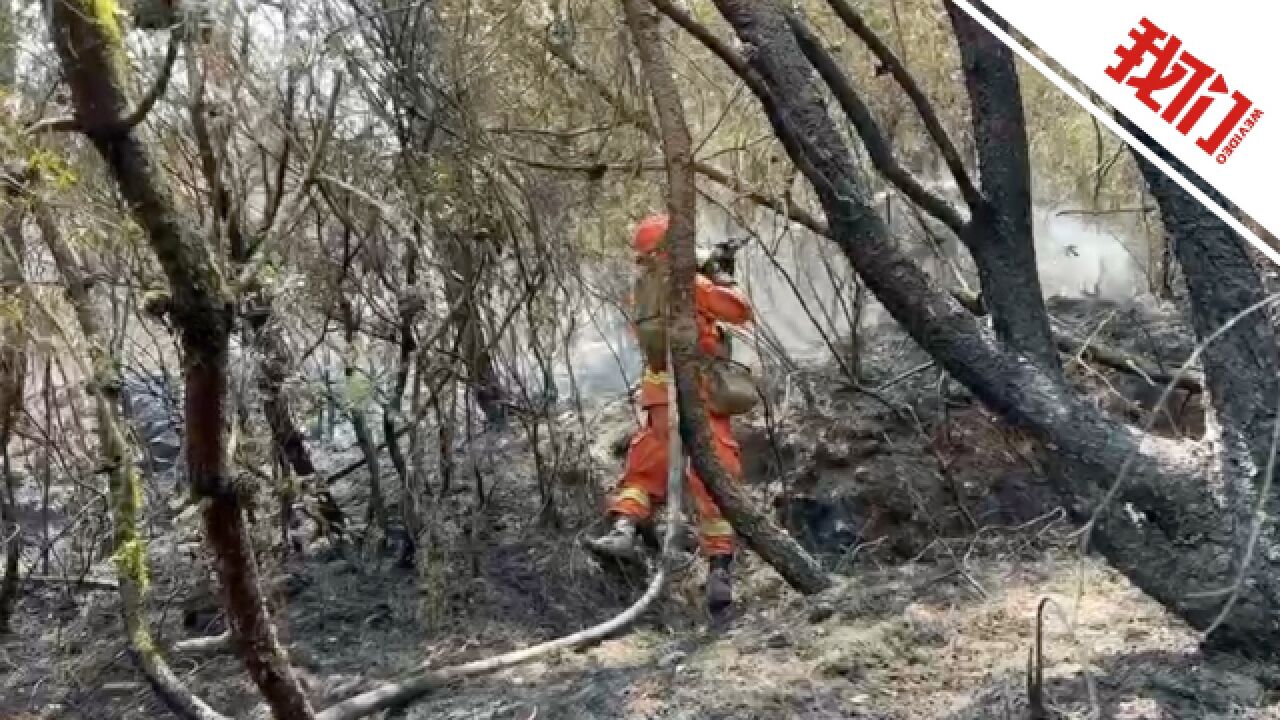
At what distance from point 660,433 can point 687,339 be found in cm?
87

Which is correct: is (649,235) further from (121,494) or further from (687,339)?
(121,494)

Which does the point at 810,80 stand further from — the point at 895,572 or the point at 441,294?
the point at 441,294

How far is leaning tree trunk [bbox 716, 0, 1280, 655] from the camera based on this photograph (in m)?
2.79

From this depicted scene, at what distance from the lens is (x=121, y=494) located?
377 cm

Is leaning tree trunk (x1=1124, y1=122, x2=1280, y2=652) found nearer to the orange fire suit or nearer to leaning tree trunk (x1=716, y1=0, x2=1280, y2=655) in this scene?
leaning tree trunk (x1=716, y1=0, x2=1280, y2=655)

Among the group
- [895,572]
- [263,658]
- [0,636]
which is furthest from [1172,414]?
[0,636]

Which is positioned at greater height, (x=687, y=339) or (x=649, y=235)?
(x=649, y=235)

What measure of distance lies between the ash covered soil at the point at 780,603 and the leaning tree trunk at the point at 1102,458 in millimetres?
158

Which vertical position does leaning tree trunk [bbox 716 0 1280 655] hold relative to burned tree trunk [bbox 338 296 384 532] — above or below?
below

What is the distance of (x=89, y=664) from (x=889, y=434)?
332cm

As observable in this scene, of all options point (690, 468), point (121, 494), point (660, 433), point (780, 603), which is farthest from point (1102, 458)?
point (121, 494)

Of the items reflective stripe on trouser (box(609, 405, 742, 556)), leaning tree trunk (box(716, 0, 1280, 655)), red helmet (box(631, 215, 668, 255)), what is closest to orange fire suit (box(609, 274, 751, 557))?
reflective stripe on trouser (box(609, 405, 742, 556))

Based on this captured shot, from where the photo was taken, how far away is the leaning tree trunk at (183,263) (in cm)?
226

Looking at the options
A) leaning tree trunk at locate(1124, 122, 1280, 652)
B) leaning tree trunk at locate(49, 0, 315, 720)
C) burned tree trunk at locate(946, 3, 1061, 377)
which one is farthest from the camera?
burned tree trunk at locate(946, 3, 1061, 377)
